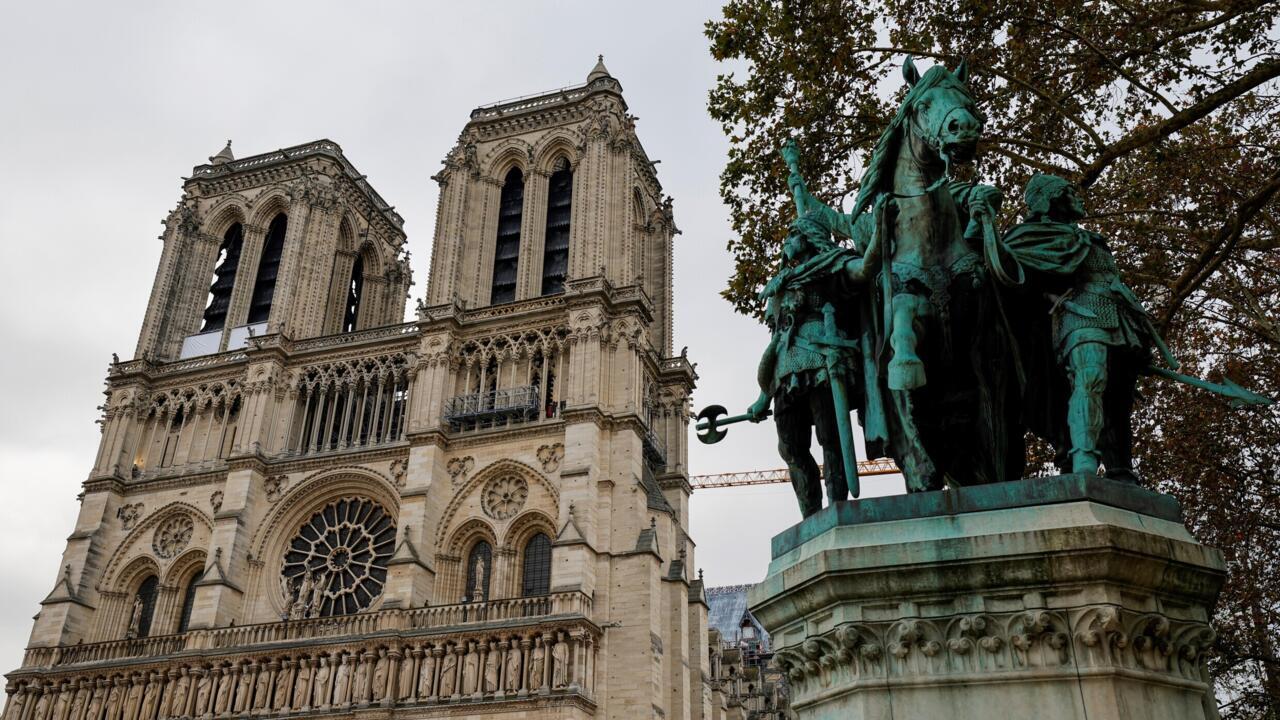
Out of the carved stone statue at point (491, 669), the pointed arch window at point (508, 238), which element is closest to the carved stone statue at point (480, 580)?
the carved stone statue at point (491, 669)

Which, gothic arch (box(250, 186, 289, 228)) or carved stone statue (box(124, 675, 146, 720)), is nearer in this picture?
carved stone statue (box(124, 675, 146, 720))

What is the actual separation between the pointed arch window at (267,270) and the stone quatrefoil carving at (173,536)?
7762mm

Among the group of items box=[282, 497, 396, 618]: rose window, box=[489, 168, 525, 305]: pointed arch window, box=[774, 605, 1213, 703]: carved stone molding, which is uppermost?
box=[489, 168, 525, 305]: pointed arch window

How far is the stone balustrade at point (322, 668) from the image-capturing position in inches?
1017

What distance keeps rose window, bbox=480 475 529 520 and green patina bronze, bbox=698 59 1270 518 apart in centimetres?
2516

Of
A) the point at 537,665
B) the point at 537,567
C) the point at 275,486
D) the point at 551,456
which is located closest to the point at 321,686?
the point at 537,665

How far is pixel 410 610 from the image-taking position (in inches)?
1087

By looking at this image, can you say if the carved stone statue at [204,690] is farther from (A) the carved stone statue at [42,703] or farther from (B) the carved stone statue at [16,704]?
(B) the carved stone statue at [16,704]

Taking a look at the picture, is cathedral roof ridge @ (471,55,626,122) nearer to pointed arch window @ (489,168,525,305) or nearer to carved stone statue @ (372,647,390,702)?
pointed arch window @ (489,168,525,305)

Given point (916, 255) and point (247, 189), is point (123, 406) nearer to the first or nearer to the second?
point (247, 189)

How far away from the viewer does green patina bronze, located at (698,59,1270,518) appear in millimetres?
4449

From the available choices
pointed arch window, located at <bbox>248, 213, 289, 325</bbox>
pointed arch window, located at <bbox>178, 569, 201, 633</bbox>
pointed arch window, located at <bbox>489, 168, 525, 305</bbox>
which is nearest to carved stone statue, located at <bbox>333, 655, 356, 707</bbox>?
pointed arch window, located at <bbox>178, 569, 201, 633</bbox>

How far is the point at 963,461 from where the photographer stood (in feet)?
16.0

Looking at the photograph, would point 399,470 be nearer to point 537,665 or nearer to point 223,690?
point 223,690
